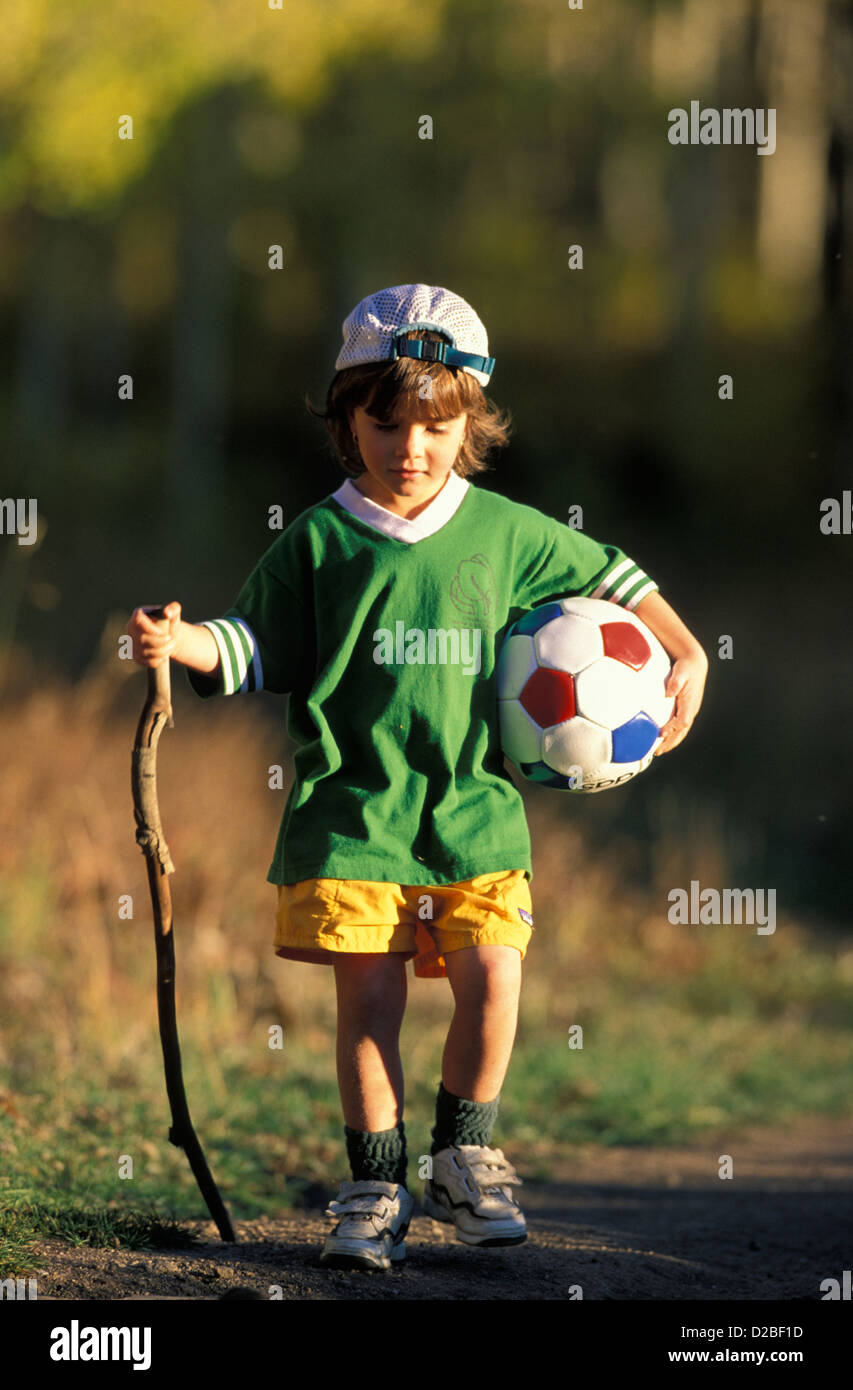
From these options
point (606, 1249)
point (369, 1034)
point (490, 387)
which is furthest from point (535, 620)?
point (490, 387)

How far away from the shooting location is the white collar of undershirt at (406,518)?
3543mm

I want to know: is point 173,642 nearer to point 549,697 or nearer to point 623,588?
point 549,697

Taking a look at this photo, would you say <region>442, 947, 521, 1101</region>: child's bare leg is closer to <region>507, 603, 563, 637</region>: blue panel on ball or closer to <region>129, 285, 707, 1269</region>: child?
<region>129, 285, 707, 1269</region>: child

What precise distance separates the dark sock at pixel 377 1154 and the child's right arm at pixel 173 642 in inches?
42.1

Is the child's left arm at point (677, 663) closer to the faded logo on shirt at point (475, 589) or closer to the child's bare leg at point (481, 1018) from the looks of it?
the faded logo on shirt at point (475, 589)

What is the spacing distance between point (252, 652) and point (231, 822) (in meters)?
4.28

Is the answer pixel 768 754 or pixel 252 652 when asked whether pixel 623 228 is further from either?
pixel 252 652

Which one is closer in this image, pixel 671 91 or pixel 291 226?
pixel 291 226

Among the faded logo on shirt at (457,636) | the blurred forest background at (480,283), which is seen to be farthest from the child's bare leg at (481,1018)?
the blurred forest background at (480,283)

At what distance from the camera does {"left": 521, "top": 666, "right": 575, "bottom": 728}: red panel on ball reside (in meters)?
Result: 3.56

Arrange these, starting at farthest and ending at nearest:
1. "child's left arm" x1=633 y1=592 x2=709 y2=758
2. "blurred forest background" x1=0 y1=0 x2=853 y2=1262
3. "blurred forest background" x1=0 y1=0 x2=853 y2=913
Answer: "blurred forest background" x1=0 y1=0 x2=853 y2=913 → "blurred forest background" x1=0 y1=0 x2=853 y2=1262 → "child's left arm" x1=633 y1=592 x2=709 y2=758

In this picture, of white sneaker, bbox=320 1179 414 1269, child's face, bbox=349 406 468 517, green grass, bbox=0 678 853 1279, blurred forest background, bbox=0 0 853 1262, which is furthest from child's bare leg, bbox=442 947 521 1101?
blurred forest background, bbox=0 0 853 1262

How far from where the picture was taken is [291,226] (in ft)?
62.6

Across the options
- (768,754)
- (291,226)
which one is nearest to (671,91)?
(291,226)
